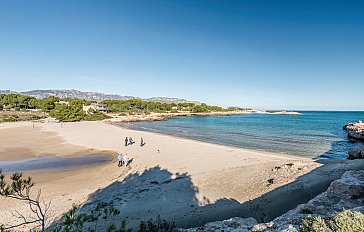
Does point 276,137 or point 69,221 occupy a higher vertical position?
point 69,221

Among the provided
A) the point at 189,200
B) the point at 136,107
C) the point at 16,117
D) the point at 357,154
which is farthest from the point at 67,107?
the point at 357,154

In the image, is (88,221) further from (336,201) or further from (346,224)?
(336,201)

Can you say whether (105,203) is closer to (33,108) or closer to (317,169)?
(317,169)

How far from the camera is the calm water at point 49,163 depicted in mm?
16828

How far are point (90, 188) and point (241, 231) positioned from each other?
934 centimetres

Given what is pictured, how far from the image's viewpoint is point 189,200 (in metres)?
10.3

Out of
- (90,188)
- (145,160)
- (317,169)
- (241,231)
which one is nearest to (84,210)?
(90,188)

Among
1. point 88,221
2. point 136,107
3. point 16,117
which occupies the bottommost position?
point 16,117

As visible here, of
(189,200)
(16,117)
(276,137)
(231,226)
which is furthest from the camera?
(16,117)

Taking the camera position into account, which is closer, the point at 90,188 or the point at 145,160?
the point at 90,188

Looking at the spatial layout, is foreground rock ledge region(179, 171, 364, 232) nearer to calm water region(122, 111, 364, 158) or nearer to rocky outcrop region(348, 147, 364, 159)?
rocky outcrop region(348, 147, 364, 159)

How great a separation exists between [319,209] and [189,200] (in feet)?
17.4

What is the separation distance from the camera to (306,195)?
969cm

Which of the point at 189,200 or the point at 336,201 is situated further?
the point at 189,200
